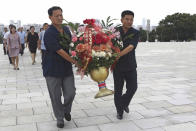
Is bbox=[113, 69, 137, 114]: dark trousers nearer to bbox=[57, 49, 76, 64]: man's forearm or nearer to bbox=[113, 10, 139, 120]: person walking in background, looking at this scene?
bbox=[113, 10, 139, 120]: person walking in background

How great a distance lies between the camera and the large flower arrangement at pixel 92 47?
3736 millimetres

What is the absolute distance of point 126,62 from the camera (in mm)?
4207

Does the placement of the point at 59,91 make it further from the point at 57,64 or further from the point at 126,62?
the point at 126,62

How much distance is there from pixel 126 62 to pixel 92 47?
70 centimetres

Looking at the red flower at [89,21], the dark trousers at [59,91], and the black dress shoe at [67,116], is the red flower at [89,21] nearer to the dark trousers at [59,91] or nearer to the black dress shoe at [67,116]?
the dark trousers at [59,91]

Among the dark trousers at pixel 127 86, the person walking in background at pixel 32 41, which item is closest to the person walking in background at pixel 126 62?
the dark trousers at pixel 127 86

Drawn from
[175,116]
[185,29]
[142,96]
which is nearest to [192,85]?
[142,96]

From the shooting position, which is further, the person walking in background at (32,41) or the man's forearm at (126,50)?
the person walking in background at (32,41)

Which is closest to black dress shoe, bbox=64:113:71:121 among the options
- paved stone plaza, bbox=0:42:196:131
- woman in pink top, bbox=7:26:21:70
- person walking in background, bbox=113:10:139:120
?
paved stone plaza, bbox=0:42:196:131

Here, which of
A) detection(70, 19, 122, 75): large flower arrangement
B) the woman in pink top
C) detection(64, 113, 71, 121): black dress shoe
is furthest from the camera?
the woman in pink top

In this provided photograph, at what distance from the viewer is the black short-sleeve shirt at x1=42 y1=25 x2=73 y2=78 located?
3785mm

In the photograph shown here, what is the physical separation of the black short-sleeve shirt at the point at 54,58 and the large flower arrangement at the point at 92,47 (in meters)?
0.22

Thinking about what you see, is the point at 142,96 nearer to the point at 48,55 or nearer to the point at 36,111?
the point at 36,111

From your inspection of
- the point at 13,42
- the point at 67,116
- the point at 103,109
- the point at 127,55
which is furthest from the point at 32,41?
the point at 127,55
